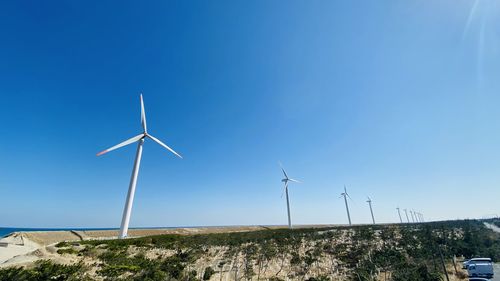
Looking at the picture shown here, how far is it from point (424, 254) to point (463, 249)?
952cm

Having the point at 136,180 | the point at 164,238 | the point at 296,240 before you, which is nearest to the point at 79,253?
the point at 164,238

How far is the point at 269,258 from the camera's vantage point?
32.3 metres

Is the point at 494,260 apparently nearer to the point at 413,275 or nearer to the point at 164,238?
the point at 413,275

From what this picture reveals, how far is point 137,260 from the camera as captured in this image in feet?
102

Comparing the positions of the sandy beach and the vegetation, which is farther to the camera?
the sandy beach

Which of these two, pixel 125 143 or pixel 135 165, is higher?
pixel 125 143

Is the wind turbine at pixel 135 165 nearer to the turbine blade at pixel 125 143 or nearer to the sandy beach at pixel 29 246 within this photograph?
the turbine blade at pixel 125 143

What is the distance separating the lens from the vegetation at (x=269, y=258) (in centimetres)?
2538

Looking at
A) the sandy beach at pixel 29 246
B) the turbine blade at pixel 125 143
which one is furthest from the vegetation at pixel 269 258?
the turbine blade at pixel 125 143

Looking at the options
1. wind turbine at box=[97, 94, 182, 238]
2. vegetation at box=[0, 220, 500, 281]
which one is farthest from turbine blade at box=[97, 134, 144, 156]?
vegetation at box=[0, 220, 500, 281]

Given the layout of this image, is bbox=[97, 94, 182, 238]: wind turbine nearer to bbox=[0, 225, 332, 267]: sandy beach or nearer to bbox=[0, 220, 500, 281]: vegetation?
bbox=[0, 220, 500, 281]: vegetation

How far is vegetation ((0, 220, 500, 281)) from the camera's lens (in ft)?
83.3

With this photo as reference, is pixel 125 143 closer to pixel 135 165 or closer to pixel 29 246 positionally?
pixel 135 165

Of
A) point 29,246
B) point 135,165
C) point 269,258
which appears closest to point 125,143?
point 135,165
